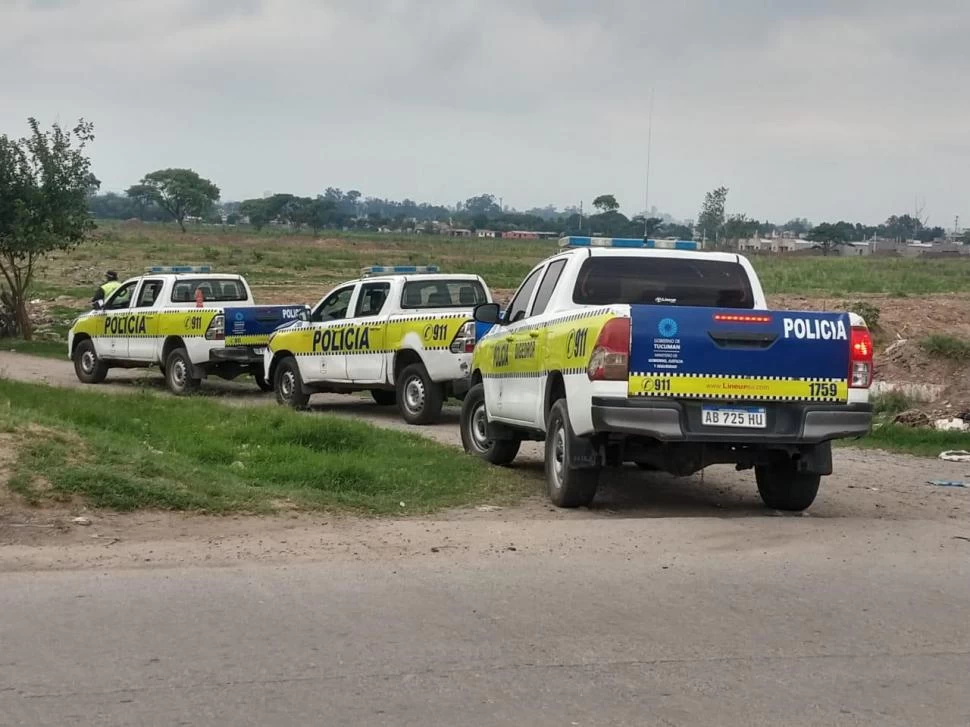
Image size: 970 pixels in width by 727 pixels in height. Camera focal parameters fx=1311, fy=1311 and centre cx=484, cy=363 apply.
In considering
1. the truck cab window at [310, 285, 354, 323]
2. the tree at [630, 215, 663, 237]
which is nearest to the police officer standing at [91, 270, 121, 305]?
the truck cab window at [310, 285, 354, 323]

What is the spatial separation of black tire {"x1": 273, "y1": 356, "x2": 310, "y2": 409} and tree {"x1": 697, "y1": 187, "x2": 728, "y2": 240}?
32.5 meters

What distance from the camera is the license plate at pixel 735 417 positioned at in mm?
9469

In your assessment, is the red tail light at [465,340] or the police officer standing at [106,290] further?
the police officer standing at [106,290]

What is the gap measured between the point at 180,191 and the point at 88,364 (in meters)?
120

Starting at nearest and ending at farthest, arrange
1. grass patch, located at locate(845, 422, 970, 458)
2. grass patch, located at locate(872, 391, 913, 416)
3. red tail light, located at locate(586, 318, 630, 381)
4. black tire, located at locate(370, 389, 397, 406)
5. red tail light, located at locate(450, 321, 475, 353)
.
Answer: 1. red tail light, located at locate(586, 318, 630, 381)
2. grass patch, located at locate(845, 422, 970, 458)
3. red tail light, located at locate(450, 321, 475, 353)
4. grass patch, located at locate(872, 391, 913, 416)
5. black tire, located at locate(370, 389, 397, 406)

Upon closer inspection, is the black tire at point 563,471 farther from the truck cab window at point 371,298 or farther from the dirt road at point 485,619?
the truck cab window at point 371,298

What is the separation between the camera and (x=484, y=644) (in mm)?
6281

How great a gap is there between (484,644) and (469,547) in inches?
91.0

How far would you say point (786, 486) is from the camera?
10586mm

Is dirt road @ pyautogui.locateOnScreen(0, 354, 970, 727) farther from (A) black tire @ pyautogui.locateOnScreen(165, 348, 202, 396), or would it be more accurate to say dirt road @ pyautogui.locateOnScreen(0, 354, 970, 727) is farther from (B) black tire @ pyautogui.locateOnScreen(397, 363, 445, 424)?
(A) black tire @ pyautogui.locateOnScreen(165, 348, 202, 396)

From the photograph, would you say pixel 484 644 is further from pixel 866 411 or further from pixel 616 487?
pixel 616 487

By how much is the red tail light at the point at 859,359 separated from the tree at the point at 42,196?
22.8 meters

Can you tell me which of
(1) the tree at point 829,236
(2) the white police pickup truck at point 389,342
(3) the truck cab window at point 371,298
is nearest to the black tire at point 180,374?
(2) the white police pickup truck at point 389,342

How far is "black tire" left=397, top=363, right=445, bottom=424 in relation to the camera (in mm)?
16734
